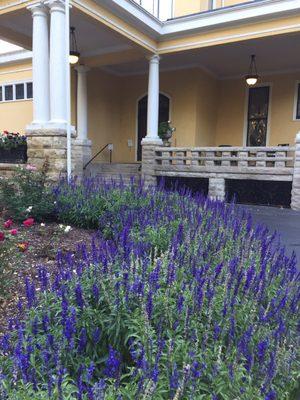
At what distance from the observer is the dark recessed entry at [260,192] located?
10.1m

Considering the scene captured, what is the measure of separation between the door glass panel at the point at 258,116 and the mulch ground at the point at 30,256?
11.3 metres

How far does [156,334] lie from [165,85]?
45.0ft

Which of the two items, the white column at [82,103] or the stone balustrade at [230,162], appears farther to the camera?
the white column at [82,103]

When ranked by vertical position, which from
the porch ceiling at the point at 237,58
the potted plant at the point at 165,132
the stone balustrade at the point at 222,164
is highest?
the porch ceiling at the point at 237,58

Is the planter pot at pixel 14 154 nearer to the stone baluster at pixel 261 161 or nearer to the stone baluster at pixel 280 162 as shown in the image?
the stone baluster at pixel 261 161

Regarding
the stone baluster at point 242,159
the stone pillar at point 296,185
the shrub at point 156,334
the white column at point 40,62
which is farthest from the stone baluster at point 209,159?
the shrub at point 156,334

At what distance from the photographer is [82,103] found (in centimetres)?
1322

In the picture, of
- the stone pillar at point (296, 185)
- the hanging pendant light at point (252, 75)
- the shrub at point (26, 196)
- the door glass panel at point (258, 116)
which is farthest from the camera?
the door glass panel at point (258, 116)

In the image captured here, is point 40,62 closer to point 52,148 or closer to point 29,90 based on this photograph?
point 52,148

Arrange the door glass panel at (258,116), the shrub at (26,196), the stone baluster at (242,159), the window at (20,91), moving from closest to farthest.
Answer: the shrub at (26,196) → the stone baluster at (242,159) → the door glass panel at (258,116) → the window at (20,91)

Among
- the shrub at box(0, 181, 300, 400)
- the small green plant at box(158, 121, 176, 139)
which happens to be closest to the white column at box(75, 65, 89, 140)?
the small green plant at box(158, 121, 176, 139)

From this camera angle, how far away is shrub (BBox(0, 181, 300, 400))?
1479 mm

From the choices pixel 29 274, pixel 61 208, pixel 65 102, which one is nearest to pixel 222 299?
pixel 29 274

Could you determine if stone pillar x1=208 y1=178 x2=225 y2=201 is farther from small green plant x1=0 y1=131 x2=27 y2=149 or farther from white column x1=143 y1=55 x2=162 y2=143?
small green plant x1=0 y1=131 x2=27 y2=149
